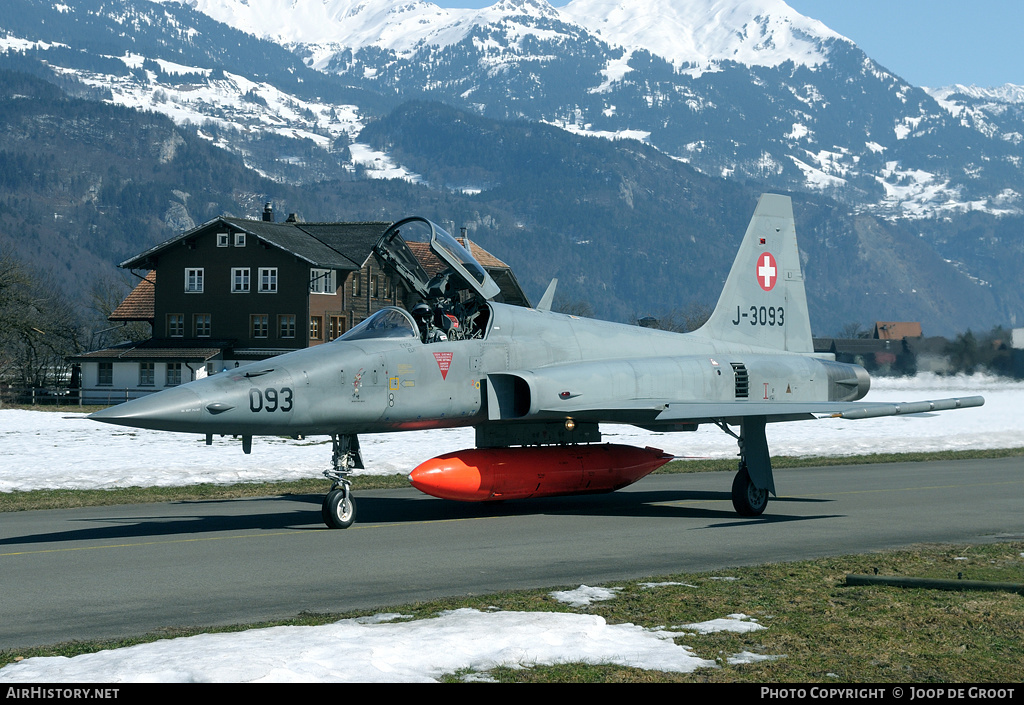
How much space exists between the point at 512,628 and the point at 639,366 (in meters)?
9.82

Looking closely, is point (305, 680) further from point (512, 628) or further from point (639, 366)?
point (639, 366)

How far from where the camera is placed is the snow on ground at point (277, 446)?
22703mm

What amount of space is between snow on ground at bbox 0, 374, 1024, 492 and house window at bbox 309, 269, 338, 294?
27876 millimetres

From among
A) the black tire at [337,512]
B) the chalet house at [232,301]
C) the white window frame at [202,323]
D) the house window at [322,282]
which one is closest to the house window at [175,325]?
the chalet house at [232,301]

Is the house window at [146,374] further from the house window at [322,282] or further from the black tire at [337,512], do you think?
the black tire at [337,512]

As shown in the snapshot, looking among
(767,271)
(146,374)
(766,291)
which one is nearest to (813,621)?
(766,291)

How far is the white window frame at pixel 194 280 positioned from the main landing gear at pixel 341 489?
63.8 m

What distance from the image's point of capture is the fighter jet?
47.5ft

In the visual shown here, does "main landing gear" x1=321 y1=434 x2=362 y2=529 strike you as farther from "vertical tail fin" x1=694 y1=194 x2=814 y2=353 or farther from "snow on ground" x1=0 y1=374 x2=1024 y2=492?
"vertical tail fin" x1=694 y1=194 x2=814 y2=353

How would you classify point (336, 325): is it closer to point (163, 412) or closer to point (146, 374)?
point (146, 374)

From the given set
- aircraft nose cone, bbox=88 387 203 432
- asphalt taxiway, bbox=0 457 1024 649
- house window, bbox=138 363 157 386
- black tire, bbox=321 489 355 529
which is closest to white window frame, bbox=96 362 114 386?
house window, bbox=138 363 157 386

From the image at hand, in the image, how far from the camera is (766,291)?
2167cm

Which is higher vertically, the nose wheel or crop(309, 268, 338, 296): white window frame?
crop(309, 268, 338, 296): white window frame

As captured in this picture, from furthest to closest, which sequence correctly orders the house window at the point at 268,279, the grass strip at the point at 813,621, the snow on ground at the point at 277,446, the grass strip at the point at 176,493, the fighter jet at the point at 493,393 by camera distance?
the house window at the point at 268,279
the snow on ground at the point at 277,446
the grass strip at the point at 176,493
the fighter jet at the point at 493,393
the grass strip at the point at 813,621
